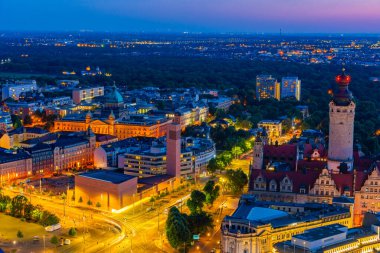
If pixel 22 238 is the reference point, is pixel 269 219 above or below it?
above

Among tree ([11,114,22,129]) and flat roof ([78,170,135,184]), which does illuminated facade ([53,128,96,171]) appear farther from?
tree ([11,114,22,129])

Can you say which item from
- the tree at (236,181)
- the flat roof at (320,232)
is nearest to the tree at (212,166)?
the tree at (236,181)

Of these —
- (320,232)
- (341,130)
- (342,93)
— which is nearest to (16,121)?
(342,93)

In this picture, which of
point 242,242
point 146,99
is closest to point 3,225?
point 242,242

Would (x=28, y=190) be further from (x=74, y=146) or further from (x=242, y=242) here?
(x=242, y=242)

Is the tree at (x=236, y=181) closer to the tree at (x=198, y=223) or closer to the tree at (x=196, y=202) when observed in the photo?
the tree at (x=196, y=202)

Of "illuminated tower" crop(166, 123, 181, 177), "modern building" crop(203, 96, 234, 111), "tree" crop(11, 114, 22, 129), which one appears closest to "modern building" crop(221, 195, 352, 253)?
"illuminated tower" crop(166, 123, 181, 177)

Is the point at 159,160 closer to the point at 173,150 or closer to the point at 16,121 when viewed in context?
the point at 173,150
